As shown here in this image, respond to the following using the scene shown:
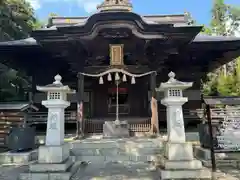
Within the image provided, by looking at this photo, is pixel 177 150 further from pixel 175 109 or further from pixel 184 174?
pixel 175 109

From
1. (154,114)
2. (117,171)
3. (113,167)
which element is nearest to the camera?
(117,171)

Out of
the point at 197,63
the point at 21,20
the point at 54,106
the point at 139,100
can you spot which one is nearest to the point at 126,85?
the point at 139,100

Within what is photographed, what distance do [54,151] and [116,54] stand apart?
4.85 metres

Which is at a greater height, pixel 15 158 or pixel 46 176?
pixel 15 158

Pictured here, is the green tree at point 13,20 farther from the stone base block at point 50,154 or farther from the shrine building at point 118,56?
the stone base block at point 50,154

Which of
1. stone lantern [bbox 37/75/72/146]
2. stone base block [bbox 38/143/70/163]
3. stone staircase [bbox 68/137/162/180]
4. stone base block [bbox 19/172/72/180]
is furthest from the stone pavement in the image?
stone lantern [bbox 37/75/72/146]

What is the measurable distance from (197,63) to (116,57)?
14.5 ft

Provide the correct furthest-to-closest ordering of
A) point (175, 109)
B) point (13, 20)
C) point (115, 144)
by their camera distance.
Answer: point (13, 20), point (115, 144), point (175, 109)

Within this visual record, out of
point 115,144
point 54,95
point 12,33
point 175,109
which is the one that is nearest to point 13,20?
point 12,33

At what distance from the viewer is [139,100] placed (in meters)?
12.0

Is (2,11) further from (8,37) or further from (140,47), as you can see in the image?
(140,47)

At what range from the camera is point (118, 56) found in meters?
9.55

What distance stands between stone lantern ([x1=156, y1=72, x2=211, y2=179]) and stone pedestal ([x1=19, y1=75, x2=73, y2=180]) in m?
2.37

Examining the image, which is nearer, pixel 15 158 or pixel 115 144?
pixel 15 158
